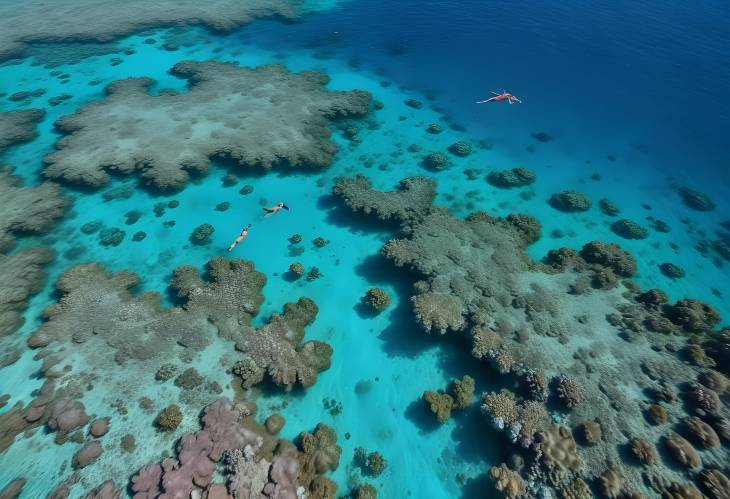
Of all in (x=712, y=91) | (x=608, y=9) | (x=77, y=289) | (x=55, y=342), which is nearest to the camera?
(x=55, y=342)

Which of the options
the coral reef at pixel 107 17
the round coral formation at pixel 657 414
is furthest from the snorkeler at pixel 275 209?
the coral reef at pixel 107 17

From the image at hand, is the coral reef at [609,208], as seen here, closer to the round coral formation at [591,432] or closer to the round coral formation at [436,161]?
the round coral formation at [436,161]

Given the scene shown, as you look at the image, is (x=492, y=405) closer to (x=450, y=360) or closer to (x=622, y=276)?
(x=450, y=360)

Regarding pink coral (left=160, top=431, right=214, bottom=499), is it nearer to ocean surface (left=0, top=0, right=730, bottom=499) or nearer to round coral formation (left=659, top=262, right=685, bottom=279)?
ocean surface (left=0, top=0, right=730, bottom=499)

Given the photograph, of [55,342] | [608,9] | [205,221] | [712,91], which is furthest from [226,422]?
[608,9]

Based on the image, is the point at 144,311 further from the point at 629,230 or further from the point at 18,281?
the point at 629,230

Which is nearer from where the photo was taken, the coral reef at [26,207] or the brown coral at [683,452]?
the brown coral at [683,452]
